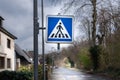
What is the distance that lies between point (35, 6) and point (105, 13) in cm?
4153

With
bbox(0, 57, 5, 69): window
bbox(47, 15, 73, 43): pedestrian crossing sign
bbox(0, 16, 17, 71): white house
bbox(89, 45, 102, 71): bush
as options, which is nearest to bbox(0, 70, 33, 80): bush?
bbox(47, 15, 73, 43): pedestrian crossing sign

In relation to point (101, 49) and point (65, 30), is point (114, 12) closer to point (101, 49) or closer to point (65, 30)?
point (101, 49)

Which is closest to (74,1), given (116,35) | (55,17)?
(116,35)

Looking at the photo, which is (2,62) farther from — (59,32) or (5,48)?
(59,32)

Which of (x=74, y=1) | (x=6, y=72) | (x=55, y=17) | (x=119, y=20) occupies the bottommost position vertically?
(x=6, y=72)

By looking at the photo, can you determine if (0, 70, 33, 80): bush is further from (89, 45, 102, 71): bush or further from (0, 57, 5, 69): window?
(89, 45, 102, 71): bush

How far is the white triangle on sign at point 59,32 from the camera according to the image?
8.91 meters

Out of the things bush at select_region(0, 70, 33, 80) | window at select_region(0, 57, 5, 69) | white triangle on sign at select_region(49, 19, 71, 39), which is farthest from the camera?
window at select_region(0, 57, 5, 69)

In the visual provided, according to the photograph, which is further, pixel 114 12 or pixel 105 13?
pixel 105 13

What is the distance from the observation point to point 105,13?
49156mm

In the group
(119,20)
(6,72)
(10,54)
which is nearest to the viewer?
(6,72)

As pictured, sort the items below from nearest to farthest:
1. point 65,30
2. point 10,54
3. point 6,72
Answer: point 65,30, point 6,72, point 10,54

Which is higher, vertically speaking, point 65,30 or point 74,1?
point 74,1

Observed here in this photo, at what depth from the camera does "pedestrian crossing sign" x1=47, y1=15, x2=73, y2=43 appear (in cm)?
894
